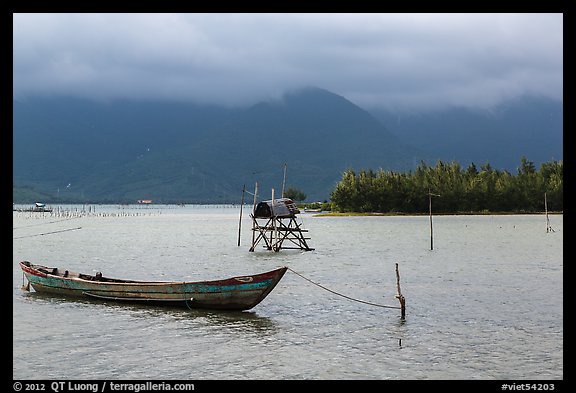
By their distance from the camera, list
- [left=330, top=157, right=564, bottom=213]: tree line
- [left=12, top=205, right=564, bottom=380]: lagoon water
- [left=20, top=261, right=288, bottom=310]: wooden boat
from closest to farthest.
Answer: [left=12, top=205, right=564, bottom=380]: lagoon water → [left=20, top=261, right=288, bottom=310]: wooden boat → [left=330, top=157, right=564, bottom=213]: tree line

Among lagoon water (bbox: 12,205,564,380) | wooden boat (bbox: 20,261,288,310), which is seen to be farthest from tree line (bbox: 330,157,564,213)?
wooden boat (bbox: 20,261,288,310)

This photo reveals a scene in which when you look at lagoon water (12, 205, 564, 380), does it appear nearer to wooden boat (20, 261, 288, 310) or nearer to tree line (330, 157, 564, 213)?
wooden boat (20, 261, 288, 310)

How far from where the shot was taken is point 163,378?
66.5 ft

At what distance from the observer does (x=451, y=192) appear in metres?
173

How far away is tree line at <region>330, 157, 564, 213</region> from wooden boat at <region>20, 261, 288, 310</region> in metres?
142

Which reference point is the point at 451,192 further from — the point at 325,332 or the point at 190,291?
the point at 325,332

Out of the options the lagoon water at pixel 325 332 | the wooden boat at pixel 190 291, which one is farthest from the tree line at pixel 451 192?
the wooden boat at pixel 190 291

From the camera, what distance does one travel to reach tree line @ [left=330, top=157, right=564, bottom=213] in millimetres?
171625

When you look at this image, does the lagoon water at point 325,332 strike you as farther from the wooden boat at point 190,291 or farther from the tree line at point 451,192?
the tree line at point 451,192

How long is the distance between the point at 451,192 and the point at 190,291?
493 feet
